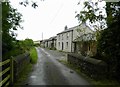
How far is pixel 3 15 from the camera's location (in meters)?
11.6

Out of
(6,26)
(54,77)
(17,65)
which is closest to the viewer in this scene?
(17,65)

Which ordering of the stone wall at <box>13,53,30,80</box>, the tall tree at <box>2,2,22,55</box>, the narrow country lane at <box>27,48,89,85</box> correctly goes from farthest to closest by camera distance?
the tall tree at <box>2,2,22,55</box>
the narrow country lane at <box>27,48,89,85</box>
the stone wall at <box>13,53,30,80</box>

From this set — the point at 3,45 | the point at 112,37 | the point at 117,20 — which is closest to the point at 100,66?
the point at 112,37

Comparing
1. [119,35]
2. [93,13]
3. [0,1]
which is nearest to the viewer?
[119,35]

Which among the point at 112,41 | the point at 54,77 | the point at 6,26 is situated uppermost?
the point at 6,26

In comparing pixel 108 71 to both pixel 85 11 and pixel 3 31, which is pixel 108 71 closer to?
pixel 85 11

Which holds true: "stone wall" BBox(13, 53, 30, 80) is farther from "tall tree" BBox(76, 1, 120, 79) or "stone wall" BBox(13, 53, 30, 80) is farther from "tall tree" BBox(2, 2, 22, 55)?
"tall tree" BBox(76, 1, 120, 79)

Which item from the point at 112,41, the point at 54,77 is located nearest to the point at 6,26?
the point at 54,77

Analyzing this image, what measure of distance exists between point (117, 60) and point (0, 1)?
745 centimetres


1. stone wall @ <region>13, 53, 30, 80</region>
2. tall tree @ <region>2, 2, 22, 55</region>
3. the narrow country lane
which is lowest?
the narrow country lane

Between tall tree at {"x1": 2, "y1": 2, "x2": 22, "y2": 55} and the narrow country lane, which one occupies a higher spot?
tall tree at {"x1": 2, "y1": 2, "x2": 22, "y2": 55}

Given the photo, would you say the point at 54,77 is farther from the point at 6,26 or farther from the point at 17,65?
the point at 6,26

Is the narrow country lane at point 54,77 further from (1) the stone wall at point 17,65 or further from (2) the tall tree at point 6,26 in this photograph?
(2) the tall tree at point 6,26

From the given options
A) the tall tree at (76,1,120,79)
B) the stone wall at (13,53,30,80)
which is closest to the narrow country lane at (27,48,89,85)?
the stone wall at (13,53,30,80)
